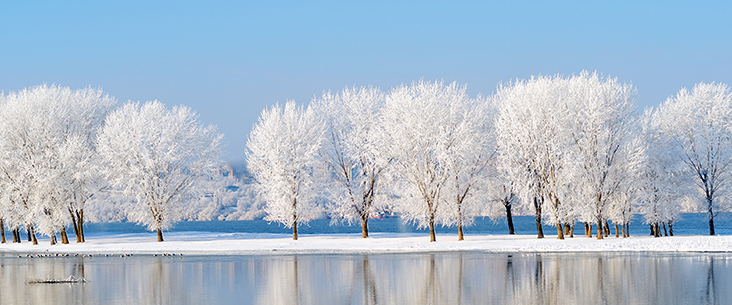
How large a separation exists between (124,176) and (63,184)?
4796 mm

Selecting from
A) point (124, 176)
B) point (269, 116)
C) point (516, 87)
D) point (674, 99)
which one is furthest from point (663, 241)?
point (124, 176)

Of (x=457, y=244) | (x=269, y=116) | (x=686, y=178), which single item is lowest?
(x=457, y=244)

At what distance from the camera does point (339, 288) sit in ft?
73.2

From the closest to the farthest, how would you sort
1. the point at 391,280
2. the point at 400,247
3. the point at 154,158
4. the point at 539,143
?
the point at 391,280, the point at 400,247, the point at 539,143, the point at 154,158

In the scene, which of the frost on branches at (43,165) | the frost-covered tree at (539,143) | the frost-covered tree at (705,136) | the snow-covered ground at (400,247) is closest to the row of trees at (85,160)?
the frost on branches at (43,165)

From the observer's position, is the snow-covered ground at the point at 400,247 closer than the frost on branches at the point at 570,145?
Yes

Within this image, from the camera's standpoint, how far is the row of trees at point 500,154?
46.6 meters

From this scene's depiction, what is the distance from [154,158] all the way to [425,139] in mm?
22399

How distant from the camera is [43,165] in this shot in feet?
169

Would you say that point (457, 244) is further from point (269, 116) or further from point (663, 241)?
point (269, 116)

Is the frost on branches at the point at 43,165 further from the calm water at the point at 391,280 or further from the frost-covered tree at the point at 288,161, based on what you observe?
the calm water at the point at 391,280

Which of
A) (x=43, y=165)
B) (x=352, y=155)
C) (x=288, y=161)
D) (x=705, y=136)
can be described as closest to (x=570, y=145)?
(x=705, y=136)

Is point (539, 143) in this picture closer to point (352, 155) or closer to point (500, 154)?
point (500, 154)

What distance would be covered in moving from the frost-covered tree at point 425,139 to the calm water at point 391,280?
12306mm
